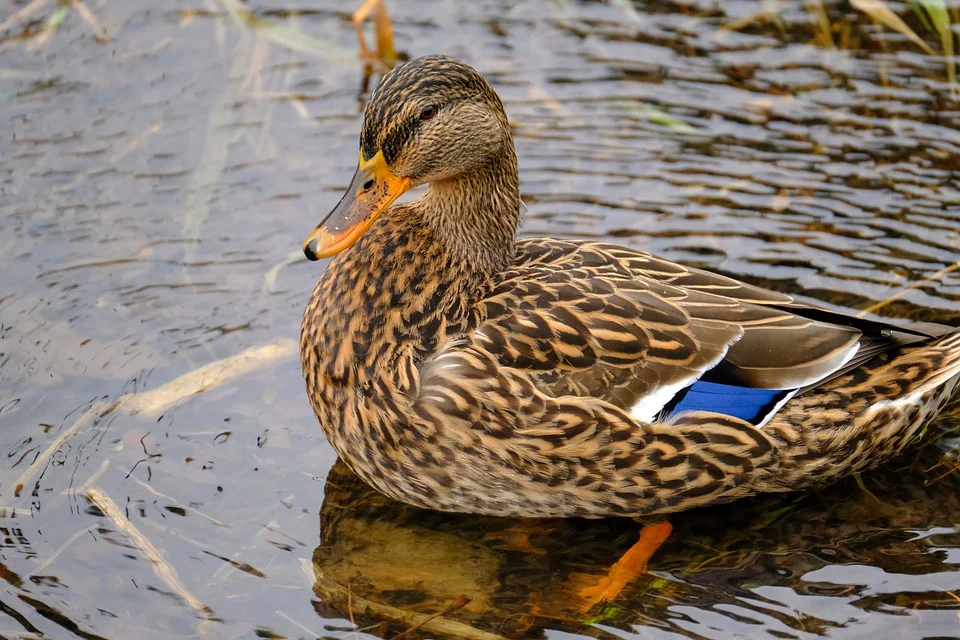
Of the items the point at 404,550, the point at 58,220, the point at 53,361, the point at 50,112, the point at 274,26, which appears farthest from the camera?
the point at 274,26

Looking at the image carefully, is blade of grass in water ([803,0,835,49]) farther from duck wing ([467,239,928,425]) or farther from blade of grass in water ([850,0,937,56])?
duck wing ([467,239,928,425])

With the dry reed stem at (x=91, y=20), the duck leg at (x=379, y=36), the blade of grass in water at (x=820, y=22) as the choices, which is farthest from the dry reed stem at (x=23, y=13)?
the blade of grass in water at (x=820, y=22)

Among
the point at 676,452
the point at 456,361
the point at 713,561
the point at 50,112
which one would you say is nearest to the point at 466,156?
the point at 456,361

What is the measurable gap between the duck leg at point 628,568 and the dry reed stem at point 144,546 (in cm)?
159

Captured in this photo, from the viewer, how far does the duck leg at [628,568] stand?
540cm

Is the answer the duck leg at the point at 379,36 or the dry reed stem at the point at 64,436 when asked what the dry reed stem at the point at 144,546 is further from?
the duck leg at the point at 379,36

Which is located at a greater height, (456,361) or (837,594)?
(456,361)

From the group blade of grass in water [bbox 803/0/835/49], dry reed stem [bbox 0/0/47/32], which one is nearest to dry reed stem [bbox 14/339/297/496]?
dry reed stem [bbox 0/0/47/32]

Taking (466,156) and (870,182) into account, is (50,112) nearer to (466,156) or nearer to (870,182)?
(466,156)

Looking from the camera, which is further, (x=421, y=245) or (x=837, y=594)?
(x=421, y=245)

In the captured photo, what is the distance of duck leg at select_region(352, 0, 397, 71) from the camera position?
8.90 meters

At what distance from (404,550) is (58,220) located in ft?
10.5

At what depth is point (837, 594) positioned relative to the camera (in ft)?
17.5

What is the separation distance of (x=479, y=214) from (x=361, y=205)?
1.94 ft
